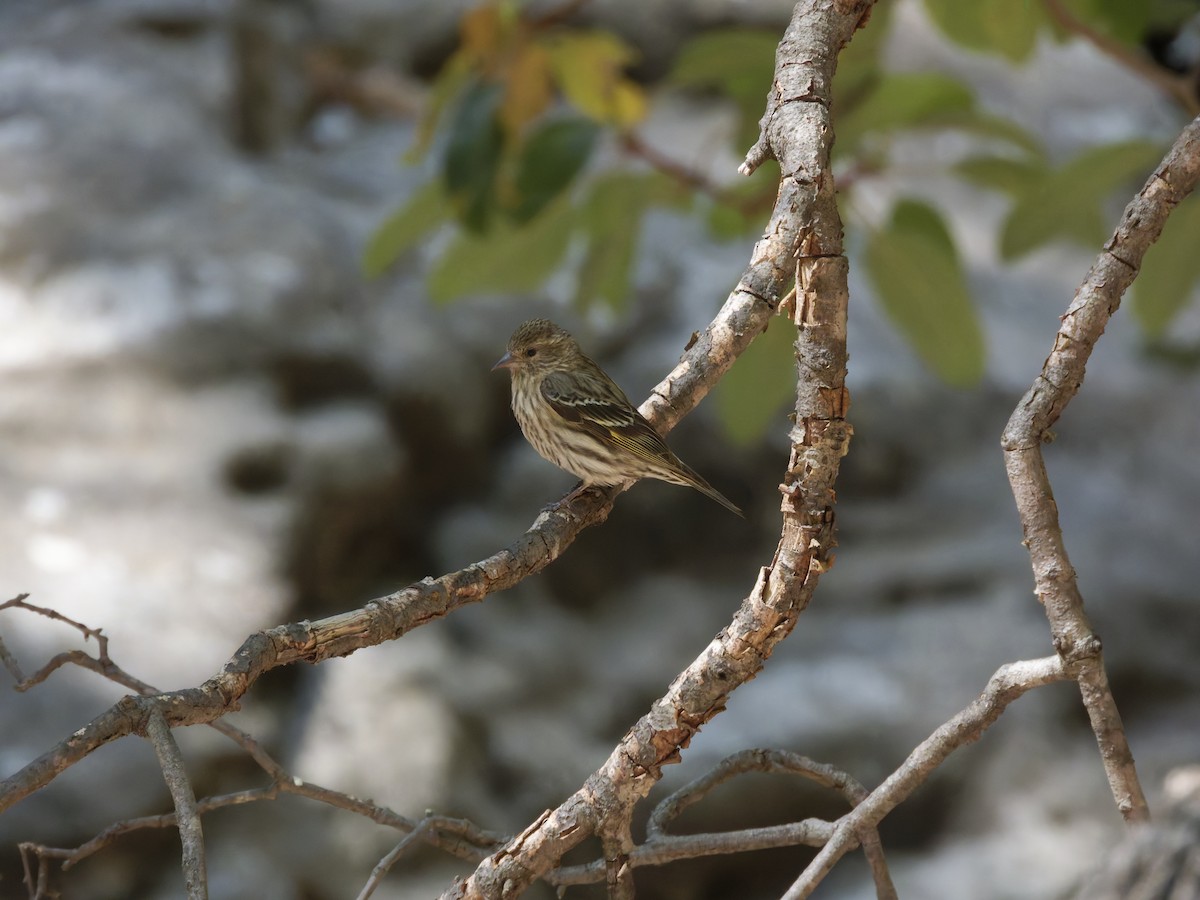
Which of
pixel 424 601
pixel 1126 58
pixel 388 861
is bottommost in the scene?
pixel 388 861

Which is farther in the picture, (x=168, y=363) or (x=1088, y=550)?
(x=1088, y=550)

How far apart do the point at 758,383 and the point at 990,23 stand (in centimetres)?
108

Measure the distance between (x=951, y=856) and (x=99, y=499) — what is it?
11.4 ft

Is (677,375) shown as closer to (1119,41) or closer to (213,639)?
(1119,41)

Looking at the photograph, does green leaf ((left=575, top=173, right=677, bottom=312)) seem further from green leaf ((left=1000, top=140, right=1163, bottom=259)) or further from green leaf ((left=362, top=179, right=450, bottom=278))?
green leaf ((left=1000, top=140, right=1163, bottom=259))

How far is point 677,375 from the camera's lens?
220 centimetres

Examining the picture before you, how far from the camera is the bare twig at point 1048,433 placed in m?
1.46

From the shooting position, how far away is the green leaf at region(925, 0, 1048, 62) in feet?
9.97

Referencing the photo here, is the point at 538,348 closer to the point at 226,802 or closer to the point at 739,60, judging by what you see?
the point at 739,60

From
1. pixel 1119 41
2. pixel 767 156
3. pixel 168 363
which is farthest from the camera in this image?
pixel 168 363

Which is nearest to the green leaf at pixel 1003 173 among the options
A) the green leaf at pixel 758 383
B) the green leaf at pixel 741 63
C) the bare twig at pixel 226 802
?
the green leaf at pixel 741 63

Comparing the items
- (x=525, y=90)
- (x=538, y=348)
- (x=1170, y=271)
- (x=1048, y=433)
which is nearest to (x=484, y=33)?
(x=525, y=90)

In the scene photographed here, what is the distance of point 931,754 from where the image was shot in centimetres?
155

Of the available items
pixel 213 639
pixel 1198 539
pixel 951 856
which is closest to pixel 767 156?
pixel 213 639
